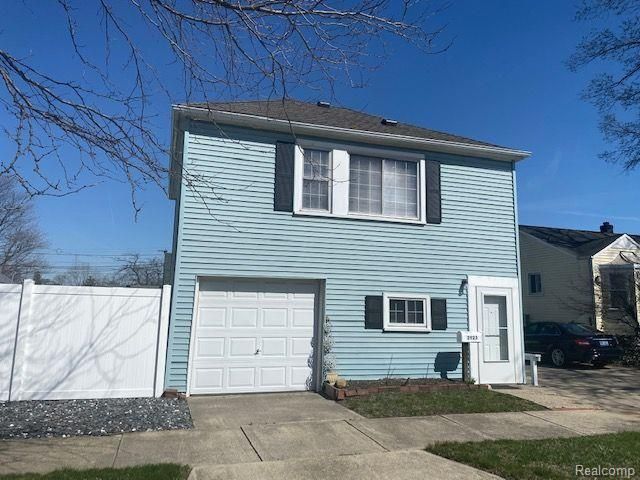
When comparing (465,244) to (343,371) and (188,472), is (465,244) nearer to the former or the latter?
(343,371)

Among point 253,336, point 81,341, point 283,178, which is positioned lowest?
point 81,341

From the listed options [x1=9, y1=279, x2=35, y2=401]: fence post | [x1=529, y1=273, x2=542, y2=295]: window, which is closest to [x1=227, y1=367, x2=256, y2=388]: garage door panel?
[x1=9, y1=279, x2=35, y2=401]: fence post

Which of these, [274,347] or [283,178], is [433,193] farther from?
[274,347]

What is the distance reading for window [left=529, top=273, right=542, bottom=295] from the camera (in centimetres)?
2255

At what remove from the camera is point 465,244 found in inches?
438

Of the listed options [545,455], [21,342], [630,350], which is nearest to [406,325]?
[545,455]

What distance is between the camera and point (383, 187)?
35.6 feet

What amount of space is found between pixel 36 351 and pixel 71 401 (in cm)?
100

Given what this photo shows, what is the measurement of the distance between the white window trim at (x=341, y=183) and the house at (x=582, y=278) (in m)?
11.8

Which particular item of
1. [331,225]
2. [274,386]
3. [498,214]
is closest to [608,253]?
[498,214]

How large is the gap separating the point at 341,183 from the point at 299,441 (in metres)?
5.60

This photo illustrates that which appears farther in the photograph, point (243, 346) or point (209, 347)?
point (243, 346)

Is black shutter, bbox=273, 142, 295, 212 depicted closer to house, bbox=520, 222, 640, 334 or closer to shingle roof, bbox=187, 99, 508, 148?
shingle roof, bbox=187, 99, 508, 148

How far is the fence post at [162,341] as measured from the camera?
28.5ft
